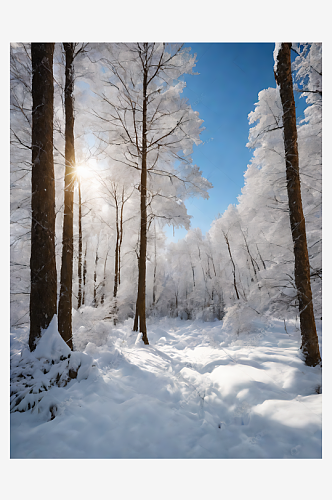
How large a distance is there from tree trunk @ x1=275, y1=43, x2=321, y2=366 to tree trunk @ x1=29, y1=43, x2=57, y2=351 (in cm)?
477

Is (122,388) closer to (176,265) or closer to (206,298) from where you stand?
(206,298)

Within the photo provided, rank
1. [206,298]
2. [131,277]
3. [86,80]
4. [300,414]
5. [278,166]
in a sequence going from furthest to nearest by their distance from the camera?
[206,298], [131,277], [278,166], [86,80], [300,414]

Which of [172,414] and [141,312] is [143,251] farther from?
[172,414]

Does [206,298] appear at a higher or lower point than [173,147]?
lower

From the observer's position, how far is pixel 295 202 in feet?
13.0

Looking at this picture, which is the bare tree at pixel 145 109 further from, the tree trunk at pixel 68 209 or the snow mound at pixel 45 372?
the snow mound at pixel 45 372

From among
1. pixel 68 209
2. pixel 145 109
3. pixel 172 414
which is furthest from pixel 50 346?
pixel 145 109

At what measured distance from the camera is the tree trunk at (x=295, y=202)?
3.80 meters

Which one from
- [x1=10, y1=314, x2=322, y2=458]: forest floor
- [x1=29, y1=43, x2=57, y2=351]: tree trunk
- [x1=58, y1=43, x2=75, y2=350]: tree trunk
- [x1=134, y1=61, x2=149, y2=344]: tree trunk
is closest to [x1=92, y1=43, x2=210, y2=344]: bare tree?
[x1=134, y1=61, x2=149, y2=344]: tree trunk

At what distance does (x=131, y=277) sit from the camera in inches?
675

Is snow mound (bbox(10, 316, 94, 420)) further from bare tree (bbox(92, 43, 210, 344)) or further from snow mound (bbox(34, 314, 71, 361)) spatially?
bare tree (bbox(92, 43, 210, 344))

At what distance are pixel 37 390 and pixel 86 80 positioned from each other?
7.31 m

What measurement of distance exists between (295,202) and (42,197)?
5.04 metres

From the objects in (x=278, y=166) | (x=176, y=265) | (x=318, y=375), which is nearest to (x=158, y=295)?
(x=176, y=265)
